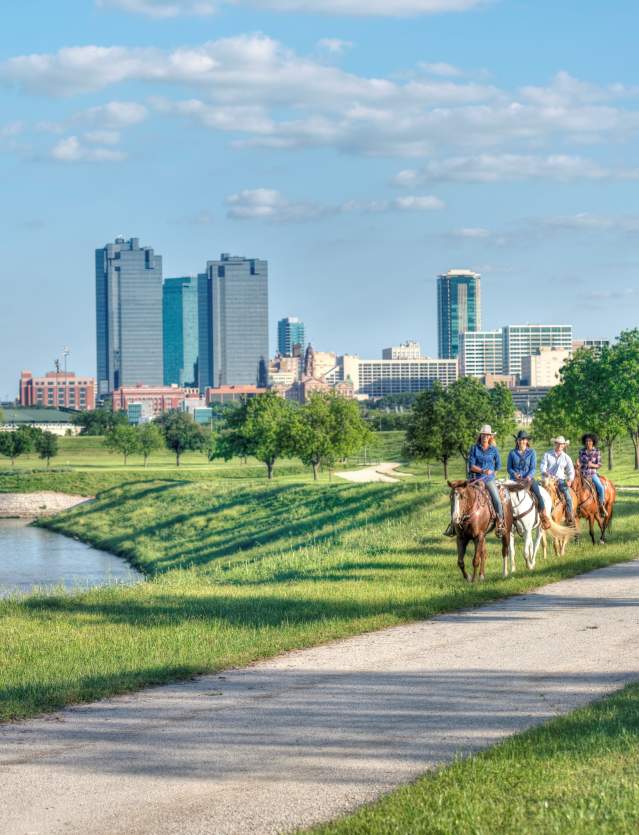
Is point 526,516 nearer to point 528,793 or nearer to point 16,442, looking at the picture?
point 528,793

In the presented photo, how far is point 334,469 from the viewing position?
9850 cm

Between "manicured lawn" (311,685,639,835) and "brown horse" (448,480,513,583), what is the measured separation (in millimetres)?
9474

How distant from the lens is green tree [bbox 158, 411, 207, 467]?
12781 centimetres

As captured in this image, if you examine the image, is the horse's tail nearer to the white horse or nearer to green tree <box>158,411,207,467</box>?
the white horse

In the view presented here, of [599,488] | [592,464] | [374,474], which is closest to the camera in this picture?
[599,488]

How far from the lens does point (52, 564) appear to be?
182ft

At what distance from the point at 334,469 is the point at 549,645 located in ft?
276

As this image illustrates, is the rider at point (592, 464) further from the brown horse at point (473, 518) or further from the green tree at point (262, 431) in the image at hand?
the green tree at point (262, 431)

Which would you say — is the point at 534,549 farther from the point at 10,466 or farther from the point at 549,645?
the point at 10,466

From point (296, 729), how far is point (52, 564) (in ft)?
153

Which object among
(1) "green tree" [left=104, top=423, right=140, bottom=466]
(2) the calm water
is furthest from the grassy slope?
(1) "green tree" [left=104, top=423, right=140, bottom=466]

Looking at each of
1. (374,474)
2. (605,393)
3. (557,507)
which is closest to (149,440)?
(374,474)

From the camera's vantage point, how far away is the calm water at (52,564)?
46.4 m

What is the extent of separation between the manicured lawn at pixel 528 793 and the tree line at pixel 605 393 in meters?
57.7
